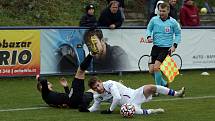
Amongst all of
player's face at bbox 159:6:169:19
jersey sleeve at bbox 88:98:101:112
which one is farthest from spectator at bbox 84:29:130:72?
jersey sleeve at bbox 88:98:101:112

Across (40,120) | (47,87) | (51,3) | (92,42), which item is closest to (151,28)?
(92,42)

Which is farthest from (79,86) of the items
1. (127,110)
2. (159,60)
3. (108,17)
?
(108,17)

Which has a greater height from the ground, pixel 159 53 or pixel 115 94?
pixel 159 53

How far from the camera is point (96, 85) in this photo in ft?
37.1

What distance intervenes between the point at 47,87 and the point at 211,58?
29.3ft

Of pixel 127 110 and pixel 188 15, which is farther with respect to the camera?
pixel 188 15

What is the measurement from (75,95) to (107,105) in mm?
1064

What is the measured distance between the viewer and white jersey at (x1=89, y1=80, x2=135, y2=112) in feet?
37.1

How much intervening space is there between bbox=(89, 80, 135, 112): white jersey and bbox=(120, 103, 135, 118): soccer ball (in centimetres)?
28

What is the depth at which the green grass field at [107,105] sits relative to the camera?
11.1m

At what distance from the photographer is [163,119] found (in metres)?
10.8

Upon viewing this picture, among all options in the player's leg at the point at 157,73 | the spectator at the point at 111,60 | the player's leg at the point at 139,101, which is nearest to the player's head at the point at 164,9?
the player's leg at the point at 157,73

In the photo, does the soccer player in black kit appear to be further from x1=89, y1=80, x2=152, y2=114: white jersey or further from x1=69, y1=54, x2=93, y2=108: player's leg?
x1=89, y1=80, x2=152, y2=114: white jersey

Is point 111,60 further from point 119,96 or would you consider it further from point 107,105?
point 119,96
